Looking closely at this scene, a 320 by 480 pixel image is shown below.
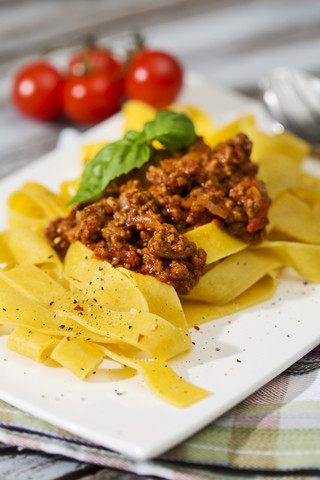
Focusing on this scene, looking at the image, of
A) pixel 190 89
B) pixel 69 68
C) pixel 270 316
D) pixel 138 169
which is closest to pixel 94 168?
pixel 138 169

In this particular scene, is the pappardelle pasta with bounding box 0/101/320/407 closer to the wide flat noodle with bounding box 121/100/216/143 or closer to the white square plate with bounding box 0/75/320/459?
the white square plate with bounding box 0/75/320/459

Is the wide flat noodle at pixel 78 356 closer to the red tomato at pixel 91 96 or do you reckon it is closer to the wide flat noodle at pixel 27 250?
the wide flat noodle at pixel 27 250

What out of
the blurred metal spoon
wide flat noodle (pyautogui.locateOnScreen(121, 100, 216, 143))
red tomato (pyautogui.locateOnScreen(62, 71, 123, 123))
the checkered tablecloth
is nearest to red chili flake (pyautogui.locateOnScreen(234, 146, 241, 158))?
wide flat noodle (pyautogui.locateOnScreen(121, 100, 216, 143))

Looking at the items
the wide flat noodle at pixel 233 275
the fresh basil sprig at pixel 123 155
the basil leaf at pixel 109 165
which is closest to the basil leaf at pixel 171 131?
the fresh basil sprig at pixel 123 155

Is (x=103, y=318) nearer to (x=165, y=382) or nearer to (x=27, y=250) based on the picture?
(x=165, y=382)

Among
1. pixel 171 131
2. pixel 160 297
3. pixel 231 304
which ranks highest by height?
pixel 171 131

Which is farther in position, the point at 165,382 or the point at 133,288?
the point at 133,288

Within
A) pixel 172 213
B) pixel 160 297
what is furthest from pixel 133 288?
pixel 172 213
